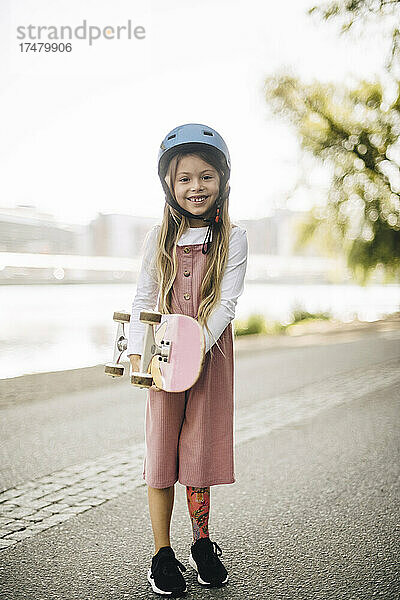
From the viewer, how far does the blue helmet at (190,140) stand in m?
2.83

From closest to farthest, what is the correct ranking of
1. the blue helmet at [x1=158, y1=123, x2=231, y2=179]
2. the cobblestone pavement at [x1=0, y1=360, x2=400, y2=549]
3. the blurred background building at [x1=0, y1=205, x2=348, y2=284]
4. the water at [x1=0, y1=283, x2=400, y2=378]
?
the blue helmet at [x1=158, y1=123, x2=231, y2=179] < the cobblestone pavement at [x1=0, y1=360, x2=400, y2=549] < the water at [x1=0, y1=283, x2=400, y2=378] < the blurred background building at [x1=0, y1=205, x2=348, y2=284]

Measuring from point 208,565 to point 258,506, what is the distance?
1.09m

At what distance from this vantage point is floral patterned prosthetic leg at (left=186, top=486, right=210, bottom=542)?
2.98 m

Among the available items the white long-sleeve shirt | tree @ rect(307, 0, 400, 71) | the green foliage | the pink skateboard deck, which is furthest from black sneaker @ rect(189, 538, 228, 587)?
the green foliage

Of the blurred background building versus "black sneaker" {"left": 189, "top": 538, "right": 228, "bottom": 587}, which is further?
the blurred background building

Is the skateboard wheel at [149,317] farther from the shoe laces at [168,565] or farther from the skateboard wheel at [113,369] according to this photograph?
the shoe laces at [168,565]

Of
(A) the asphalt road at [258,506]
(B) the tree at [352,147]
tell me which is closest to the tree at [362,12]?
(A) the asphalt road at [258,506]

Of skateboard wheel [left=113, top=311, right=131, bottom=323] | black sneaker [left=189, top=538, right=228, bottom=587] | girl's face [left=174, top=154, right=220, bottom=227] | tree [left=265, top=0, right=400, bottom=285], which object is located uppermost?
tree [left=265, top=0, right=400, bottom=285]

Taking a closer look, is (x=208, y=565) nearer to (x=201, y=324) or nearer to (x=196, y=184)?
(x=201, y=324)

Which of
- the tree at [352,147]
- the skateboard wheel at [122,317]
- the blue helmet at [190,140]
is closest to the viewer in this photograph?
the blue helmet at [190,140]

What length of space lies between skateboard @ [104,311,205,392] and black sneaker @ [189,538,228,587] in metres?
0.73

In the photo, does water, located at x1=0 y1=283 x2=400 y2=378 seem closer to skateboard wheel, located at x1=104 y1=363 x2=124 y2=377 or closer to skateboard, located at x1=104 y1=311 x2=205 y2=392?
skateboard wheel, located at x1=104 y1=363 x2=124 y2=377

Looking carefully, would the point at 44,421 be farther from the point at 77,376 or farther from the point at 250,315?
the point at 250,315

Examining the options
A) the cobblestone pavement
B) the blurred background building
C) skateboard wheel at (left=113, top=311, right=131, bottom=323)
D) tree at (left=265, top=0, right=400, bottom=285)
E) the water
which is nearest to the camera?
skateboard wheel at (left=113, top=311, right=131, bottom=323)
